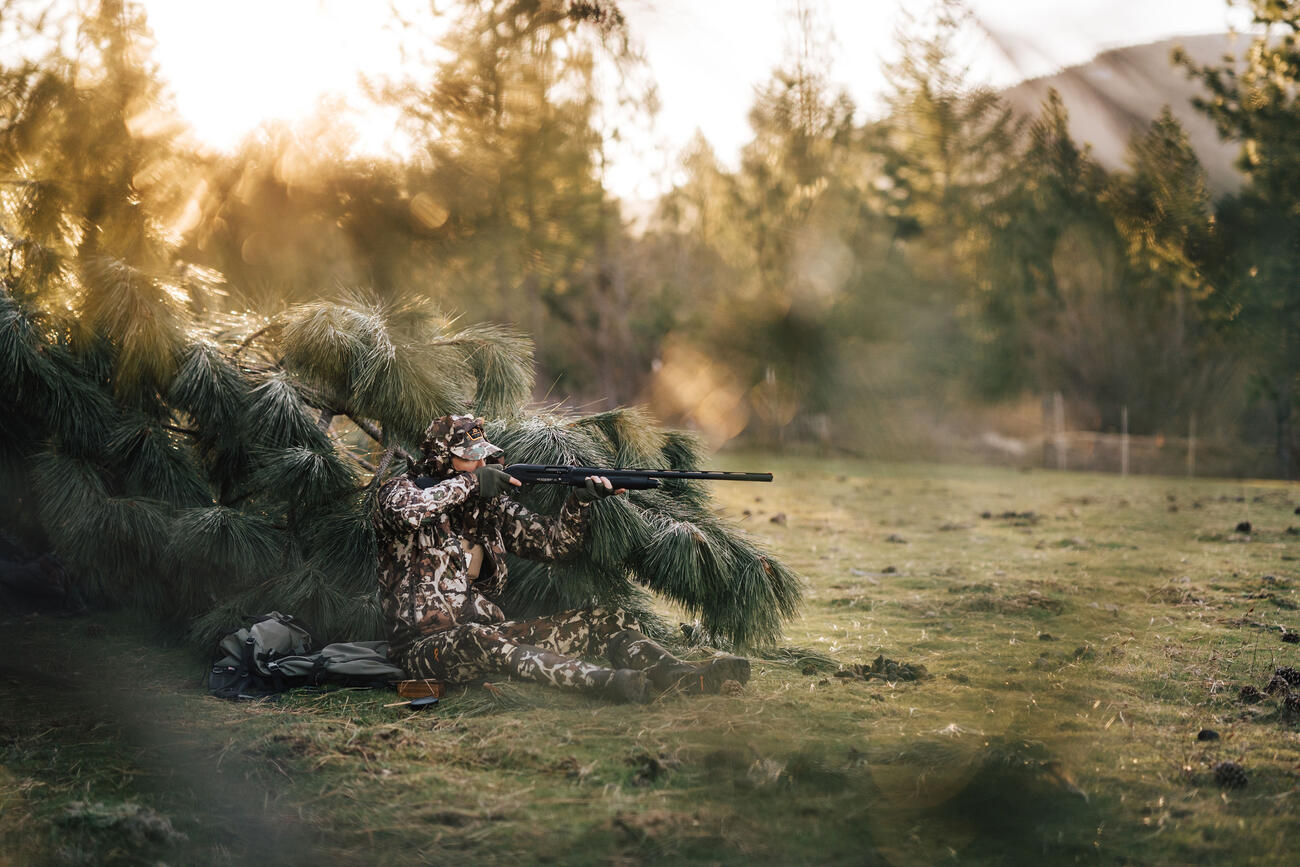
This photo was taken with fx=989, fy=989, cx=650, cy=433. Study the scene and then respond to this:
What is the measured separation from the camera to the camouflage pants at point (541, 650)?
3.83m

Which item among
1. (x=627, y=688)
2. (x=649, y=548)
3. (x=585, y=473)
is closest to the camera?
(x=627, y=688)

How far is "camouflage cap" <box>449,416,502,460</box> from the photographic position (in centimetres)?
412

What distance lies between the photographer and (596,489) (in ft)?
12.7

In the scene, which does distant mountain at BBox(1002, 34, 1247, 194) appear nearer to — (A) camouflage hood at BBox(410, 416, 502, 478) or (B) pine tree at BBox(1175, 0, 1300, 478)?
(B) pine tree at BBox(1175, 0, 1300, 478)

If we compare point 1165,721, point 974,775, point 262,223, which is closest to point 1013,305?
point 262,223

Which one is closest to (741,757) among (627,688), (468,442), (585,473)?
(627,688)

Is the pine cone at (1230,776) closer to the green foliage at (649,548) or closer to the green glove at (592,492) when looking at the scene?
the green foliage at (649,548)

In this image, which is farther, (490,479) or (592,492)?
(490,479)

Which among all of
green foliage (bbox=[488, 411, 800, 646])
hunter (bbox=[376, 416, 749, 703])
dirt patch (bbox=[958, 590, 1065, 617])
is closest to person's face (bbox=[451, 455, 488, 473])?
hunter (bbox=[376, 416, 749, 703])

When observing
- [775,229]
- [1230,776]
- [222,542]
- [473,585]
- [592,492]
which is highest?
[775,229]

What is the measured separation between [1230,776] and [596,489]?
89.1 inches

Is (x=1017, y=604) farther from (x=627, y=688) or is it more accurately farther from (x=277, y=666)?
(x=277, y=666)

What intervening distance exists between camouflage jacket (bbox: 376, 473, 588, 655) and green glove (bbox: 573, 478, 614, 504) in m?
0.04

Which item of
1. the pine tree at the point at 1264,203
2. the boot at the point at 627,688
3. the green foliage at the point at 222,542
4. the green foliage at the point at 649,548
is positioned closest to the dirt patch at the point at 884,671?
the green foliage at the point at 649,548
